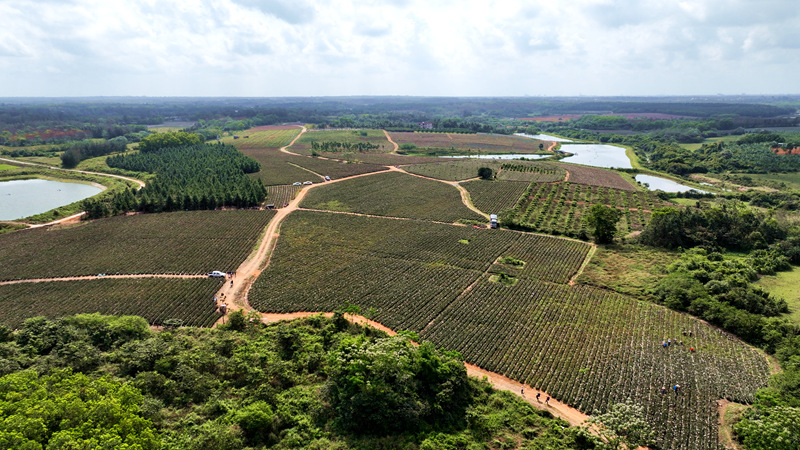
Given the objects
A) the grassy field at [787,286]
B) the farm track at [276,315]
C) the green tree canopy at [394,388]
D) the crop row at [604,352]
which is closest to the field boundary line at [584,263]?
the crop row at [604,352]

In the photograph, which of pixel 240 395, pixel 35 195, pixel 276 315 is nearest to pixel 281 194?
pixel 276 315

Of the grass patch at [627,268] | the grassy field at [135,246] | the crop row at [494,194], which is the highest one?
the crop row at [494,194]

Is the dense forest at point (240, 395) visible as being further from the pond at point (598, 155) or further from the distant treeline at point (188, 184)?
the pond at point (598, 155)

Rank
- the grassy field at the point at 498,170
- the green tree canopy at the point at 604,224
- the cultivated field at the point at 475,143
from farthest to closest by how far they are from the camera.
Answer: the cultivated field at the point at 475,143
the grassy field at the point at 498,170
the green tree canopy at the point at 604,224

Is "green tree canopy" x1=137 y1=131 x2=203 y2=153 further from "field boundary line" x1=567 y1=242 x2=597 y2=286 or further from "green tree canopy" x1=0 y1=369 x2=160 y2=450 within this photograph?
"field boundary line" x1=567 y1=242 x2=597 y2=286

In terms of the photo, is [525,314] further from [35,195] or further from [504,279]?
[35,195]

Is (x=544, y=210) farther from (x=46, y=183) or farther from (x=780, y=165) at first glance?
(x=46, y=183)

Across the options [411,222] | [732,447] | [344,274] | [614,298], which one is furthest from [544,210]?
[732,447]
